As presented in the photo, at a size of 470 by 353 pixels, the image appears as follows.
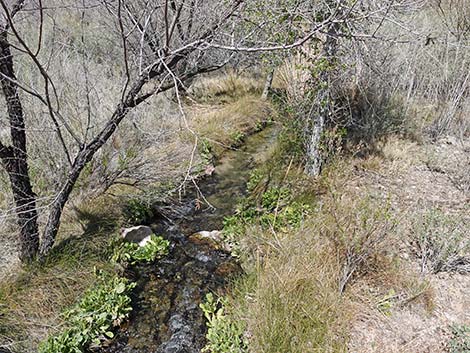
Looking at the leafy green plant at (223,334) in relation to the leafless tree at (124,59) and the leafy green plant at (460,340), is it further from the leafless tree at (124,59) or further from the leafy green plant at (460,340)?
the leafless tree at (124,59)

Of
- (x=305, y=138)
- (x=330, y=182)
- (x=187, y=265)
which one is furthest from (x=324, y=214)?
(x=187, y=265)

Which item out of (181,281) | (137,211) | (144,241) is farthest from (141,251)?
(137,211)

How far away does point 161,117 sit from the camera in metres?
6.33

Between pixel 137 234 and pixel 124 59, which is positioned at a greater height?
pixel 124 59

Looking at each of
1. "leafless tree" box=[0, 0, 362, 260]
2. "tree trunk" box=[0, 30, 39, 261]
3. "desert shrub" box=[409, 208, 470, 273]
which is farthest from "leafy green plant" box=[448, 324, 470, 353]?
"tree trunk" box=[0, 30, 39, 261]

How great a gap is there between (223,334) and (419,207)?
2609 mm

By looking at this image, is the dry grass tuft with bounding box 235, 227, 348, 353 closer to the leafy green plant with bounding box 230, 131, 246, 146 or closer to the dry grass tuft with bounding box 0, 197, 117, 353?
the dry grass tuft with bounding box 0, 197, 117, 353

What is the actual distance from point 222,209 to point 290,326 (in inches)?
97.2

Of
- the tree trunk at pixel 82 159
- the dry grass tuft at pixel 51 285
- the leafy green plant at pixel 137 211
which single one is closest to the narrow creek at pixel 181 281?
the leafy green plant at pixel 137 211

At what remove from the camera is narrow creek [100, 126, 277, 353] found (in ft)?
9.59

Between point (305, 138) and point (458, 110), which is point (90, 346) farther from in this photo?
point (458, 110)

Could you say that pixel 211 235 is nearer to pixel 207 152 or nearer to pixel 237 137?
pixel 207 152

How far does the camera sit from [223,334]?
8.84ft

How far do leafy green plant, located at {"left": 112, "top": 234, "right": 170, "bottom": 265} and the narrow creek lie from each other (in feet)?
0.30
